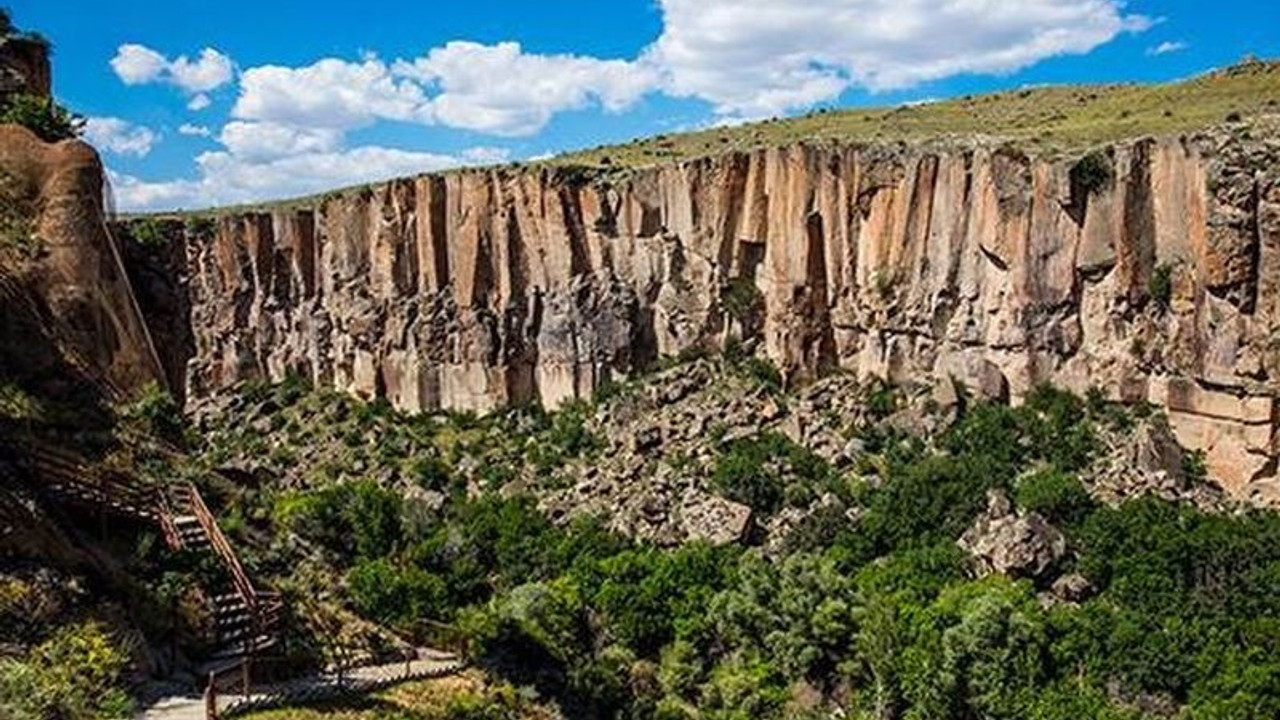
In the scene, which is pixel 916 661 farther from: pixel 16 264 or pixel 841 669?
pixel 16 264

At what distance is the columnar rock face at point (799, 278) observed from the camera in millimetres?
53875

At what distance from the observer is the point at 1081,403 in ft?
195

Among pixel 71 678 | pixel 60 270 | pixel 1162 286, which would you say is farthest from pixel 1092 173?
pixel 71 678

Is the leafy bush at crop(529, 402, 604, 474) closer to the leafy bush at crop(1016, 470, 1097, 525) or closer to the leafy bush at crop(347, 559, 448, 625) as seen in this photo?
the leafy bush at crop(347, 559, 448, 625)

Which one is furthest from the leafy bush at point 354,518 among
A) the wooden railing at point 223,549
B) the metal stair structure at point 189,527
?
the metal stair structure at point 189,527

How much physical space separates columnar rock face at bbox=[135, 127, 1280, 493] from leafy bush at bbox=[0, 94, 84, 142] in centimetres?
4091

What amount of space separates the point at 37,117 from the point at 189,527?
29.8ft

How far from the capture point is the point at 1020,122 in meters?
81.9

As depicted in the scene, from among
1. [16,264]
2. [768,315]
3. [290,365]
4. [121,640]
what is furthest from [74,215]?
[290,365]

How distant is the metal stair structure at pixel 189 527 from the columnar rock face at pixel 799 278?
3946cm

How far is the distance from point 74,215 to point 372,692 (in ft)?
35.8

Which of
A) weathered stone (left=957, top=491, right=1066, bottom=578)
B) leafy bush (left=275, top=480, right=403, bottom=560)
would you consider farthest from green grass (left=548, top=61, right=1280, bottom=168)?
leafy bush (left=275, top=480, right=403, bottom=560)

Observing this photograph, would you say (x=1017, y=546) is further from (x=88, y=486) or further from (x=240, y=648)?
(x=88, y=486)

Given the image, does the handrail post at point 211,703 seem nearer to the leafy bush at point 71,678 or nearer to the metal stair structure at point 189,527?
the leafy bush at point 71,678
